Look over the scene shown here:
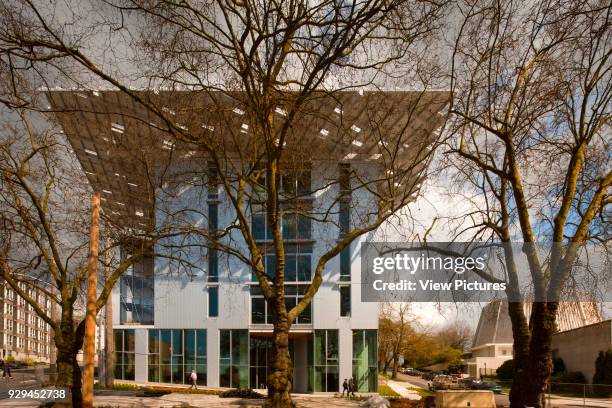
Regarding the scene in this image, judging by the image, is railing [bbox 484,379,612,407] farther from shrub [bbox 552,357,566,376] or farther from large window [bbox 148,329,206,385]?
shrub [bbox 552,357,566,376]

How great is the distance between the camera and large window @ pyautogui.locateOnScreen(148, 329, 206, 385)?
41500 millimetres

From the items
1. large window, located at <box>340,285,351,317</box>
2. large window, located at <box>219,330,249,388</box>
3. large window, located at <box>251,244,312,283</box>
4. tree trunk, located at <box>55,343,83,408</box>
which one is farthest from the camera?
large window, located at <box>219,330,249,388</box>

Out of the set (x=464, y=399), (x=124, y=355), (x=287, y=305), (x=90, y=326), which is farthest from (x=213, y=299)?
(x=90, y=326)

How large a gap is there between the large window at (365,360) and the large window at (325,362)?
4.28ft

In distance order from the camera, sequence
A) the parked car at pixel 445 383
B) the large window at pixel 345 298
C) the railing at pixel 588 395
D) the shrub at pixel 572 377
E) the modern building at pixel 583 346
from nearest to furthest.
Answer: the railing at pixel 588 395 → the large window at pixel 345 298 → the parked car at pixel 445 383 → the modern building at pixel 583 346 → the shrub at pixel 572 377

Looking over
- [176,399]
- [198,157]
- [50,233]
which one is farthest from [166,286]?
[198,157]

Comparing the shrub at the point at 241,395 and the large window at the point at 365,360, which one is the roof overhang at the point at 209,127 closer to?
the shrub at the point at 241,395

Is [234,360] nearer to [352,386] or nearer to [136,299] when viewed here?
[352,386]

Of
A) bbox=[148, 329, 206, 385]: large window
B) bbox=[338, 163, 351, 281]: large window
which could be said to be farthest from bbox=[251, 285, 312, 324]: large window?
bbox=[148, 329, 206, 385]: large window

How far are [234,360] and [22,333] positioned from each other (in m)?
117

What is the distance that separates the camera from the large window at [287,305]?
4056 cm

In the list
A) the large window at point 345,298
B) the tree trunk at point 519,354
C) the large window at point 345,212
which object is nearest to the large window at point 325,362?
the large window at point 345,298

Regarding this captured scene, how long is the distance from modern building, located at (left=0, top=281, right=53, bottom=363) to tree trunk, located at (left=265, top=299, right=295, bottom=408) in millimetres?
112536

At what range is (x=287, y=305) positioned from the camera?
4088 cm
